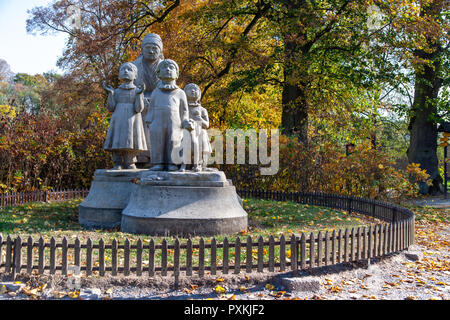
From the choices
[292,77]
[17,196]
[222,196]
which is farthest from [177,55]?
[222,196]

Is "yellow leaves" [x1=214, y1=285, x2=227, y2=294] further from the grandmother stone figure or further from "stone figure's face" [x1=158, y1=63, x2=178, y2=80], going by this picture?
the grandmother stone figure

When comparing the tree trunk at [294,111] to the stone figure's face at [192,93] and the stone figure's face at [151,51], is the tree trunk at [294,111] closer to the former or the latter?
the stone figure's face at [192,93]

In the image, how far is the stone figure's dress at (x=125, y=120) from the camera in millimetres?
8688

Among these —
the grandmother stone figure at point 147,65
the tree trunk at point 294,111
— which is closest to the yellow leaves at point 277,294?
the grandmother stone figure at point 147,65

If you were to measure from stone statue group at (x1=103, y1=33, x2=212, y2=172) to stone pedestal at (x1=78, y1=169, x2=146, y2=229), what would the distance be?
1.37 feet

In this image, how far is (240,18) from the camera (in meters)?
17.1

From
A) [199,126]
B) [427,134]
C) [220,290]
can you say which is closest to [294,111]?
[427,134]

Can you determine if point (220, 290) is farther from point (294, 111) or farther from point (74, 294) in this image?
point (294, 111)

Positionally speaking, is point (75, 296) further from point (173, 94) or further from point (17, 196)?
point (17, 196)

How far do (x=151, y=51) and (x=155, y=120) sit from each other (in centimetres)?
218

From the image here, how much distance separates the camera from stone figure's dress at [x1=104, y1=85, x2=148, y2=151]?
342 inches

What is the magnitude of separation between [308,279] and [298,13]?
1150cm

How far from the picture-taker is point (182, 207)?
730 centimetres

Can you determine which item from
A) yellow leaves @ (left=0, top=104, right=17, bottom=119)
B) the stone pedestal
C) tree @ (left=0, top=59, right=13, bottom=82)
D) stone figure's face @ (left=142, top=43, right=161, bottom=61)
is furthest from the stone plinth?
tree @ (left=0, top=59, right=13, bottom=82)
